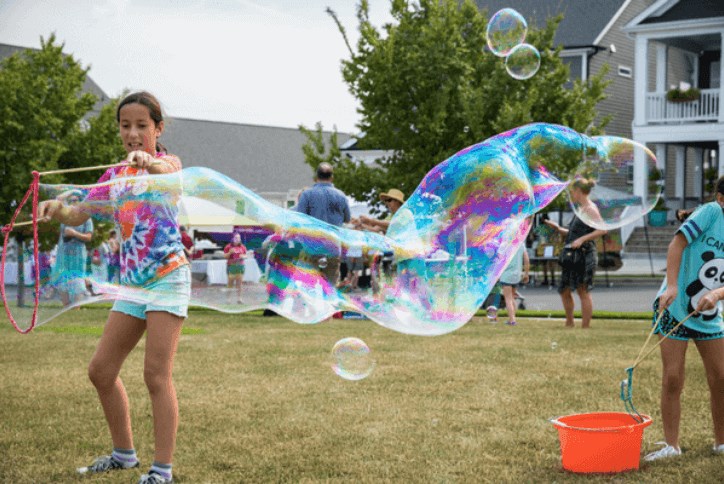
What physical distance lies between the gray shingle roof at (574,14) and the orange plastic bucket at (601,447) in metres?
27.1

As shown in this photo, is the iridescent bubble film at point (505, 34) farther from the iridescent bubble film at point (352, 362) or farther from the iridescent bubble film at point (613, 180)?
the iridescent bubble film at point (352, 362)

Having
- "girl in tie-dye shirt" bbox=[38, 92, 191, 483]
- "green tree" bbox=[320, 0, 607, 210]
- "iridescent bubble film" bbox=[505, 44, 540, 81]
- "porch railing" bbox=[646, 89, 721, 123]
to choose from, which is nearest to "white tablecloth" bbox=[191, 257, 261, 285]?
"girl in tie-dye shirt" bbox=[38, 92, 191, 483]

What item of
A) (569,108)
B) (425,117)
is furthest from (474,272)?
(569,108)

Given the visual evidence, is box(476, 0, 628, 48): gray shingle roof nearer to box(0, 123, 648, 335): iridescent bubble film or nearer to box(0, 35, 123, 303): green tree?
box(0, 35, 123, 303): green tree

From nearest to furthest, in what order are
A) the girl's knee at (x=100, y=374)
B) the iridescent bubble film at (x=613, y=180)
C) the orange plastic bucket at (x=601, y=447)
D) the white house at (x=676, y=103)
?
the girl's knee at (x=100, y=374) < the orange plastic bucket at (x=601, y=447) < the iridescent bubble film at (x=613, y=180) < the white house at (x=676, y=103)

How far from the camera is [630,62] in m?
32.9

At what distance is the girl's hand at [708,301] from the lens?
4266mm

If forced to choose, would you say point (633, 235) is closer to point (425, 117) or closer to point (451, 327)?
point (425, 117)

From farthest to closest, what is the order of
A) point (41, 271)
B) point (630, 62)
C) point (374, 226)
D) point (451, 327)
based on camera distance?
point (630, 62) → point (374, 226) → point (451, 327) → point (41, 271)

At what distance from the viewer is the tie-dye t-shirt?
3912 mm

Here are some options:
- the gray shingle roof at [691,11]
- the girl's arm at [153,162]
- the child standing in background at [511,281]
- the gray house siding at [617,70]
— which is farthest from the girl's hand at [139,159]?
the gray house siding at [617,70]

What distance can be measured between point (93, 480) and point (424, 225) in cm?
205

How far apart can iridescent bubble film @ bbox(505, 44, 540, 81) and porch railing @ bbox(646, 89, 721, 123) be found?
2039 cm

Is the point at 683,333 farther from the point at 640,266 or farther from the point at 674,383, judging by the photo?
the point at 640,266
